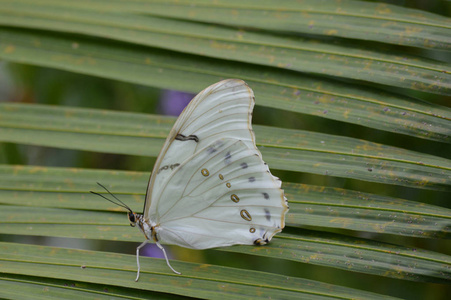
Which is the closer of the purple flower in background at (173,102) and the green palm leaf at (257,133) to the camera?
the green palm leaf at (257,133)

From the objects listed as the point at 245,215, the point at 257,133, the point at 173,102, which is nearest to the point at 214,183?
the point at 245,215

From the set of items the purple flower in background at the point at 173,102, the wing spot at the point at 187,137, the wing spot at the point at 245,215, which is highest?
the purple flower in background at the point at 173,102

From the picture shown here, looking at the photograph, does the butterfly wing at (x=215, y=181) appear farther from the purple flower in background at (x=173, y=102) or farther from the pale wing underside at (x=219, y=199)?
the purple flower in background at (x=173, y=102)

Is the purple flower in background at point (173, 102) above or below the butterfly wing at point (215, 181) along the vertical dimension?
above

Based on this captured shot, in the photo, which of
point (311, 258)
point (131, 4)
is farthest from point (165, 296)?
point (131, 4)

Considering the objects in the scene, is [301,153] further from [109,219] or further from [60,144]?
[60,144]

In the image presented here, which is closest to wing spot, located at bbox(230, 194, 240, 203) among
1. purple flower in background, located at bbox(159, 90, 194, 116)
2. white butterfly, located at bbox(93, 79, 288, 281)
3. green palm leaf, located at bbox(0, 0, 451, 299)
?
white butterfly, located at bbox(93, 79, 288, 281)

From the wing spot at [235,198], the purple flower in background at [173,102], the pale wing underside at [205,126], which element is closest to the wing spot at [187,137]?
the pale wing underside at [205,126]
